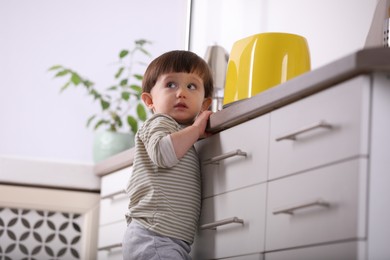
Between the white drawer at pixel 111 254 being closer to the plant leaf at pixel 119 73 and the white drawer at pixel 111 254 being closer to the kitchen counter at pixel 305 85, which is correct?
the kitchen counter at pixel 305 85

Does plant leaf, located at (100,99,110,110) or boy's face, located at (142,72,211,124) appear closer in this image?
boy's face, located at (142,72,211,124)

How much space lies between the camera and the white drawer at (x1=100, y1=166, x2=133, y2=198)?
2.49 metres

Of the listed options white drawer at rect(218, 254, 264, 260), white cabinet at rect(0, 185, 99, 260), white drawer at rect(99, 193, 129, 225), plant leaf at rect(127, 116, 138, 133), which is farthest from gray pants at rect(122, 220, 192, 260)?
plant leaf at rect(127, 116, 138, 133)

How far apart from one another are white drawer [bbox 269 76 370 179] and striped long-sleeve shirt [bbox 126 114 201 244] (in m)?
0.29

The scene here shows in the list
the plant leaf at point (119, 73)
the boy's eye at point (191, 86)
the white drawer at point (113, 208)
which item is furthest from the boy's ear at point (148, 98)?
the plant leaf at point (119, 73)

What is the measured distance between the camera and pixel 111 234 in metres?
2.54

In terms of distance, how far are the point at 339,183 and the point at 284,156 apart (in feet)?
0.73

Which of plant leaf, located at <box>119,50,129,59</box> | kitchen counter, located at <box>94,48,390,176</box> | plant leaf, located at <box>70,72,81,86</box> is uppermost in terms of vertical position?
plant leaf, located at <box>119,50,129,59</box>

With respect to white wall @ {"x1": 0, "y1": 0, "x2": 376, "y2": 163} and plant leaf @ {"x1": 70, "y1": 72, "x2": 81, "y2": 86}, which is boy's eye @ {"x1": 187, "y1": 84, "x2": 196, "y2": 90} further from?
plant leaf @ {"x1": 70, "y1": 72, "x2": 81, "y2": 86}

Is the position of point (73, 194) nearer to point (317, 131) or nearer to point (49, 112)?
point (49, 112)

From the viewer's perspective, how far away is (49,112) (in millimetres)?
3223

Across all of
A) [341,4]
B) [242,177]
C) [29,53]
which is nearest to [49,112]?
[29,53]

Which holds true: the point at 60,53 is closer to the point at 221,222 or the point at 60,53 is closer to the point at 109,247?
the point at 109,247

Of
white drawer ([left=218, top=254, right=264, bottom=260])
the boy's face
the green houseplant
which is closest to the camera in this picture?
white drawer ([left=218, top=254, right=264, bottom=260])
